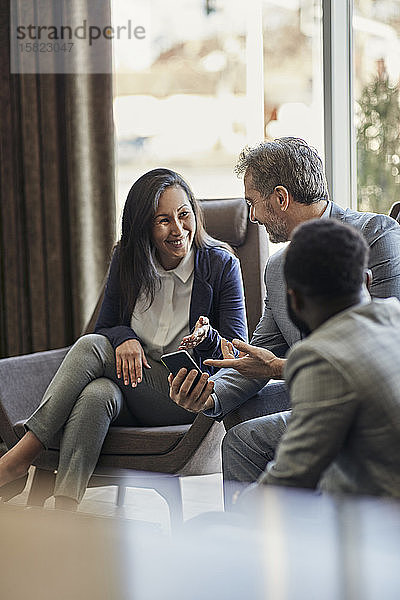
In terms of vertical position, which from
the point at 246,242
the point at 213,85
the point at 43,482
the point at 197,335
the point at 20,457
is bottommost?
the point at 43,482

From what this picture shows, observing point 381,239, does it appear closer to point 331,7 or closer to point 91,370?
point 91,370

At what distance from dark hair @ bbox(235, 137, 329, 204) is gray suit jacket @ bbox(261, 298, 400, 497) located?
108cm

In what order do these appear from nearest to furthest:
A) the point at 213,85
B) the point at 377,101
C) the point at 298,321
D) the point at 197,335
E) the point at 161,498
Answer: the point at 298,321
the point at 197,335
the point at 161,498
the point at 377,101
the point at 213,85

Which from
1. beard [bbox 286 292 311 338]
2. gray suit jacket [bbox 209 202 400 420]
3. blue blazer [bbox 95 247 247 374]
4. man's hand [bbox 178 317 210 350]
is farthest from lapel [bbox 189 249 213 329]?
beard [bbox 286 292 311 338]

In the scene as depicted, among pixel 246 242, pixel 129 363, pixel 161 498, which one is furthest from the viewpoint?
pixel 161 498

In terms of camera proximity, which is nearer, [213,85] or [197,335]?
[197,335]

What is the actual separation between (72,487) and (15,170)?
5.99 feet

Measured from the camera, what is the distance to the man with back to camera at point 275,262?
199 cm

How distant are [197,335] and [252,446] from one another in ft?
1.38

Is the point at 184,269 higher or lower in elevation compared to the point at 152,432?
higher

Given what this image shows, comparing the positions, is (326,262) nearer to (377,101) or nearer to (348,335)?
(348,335)

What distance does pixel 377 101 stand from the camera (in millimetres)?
3254

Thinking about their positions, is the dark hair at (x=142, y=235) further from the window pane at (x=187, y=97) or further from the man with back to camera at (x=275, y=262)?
the window pane at (x=187, y=97)

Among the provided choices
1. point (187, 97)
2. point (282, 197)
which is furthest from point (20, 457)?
point (187, 97)
